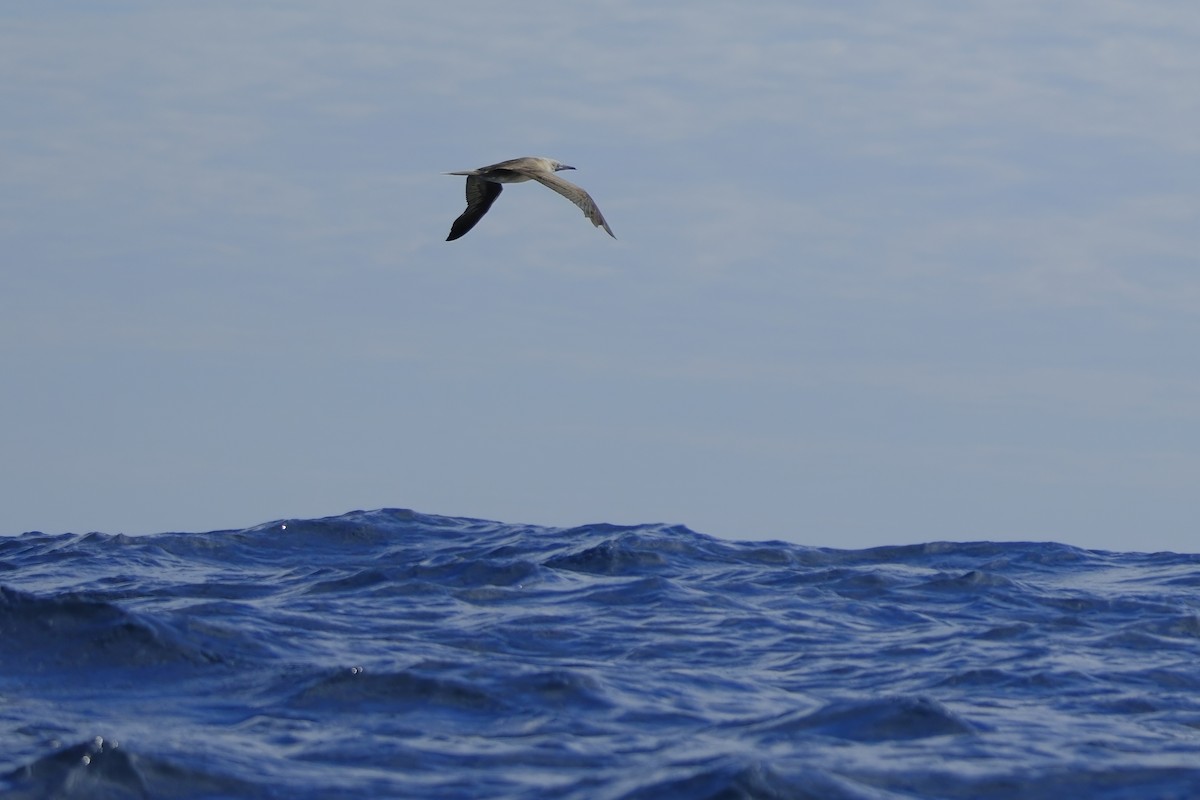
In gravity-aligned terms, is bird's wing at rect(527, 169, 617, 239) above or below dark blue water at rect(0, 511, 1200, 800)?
above

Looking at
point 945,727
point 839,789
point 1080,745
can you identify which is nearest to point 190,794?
point 839,789

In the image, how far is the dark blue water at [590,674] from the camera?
30.4 feet

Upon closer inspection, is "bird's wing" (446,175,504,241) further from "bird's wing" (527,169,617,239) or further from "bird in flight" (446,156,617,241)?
"bird's wing" (527,169,617,239)

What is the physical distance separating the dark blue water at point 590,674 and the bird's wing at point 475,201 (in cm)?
382

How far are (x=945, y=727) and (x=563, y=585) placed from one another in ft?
18.7

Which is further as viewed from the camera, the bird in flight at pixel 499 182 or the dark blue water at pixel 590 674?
the bird in flight at pixel 499 182

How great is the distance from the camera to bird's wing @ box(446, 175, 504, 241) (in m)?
18.7

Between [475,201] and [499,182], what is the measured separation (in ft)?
1.23

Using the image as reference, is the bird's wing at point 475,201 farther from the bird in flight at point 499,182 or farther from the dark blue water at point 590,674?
the dark blue water at point 590,674

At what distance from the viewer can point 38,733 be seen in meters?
9.93

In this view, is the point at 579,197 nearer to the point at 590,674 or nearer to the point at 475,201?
the point at 475,201

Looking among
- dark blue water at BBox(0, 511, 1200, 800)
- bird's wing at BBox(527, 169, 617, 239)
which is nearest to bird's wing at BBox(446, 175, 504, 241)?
bird's wing at BBox(527, 169, 617, 239)

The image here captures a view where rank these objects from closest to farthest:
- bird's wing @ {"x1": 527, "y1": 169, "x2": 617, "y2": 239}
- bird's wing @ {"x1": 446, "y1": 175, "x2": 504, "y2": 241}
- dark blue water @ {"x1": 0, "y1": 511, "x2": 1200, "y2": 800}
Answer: dark blue water @ {"x1": 0, "y1": 511, "x2": 1200, "y2": 800}
bird's wing @ {"x1": 527, "y1": 169, "x2": 617, "y2": 239}
bird's wing @ {"x1": 446, "y1": 175, "x2": 504, "y2": 241}

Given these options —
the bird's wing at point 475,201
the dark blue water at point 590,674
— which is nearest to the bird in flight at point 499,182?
the bird's wing at point 475,201
